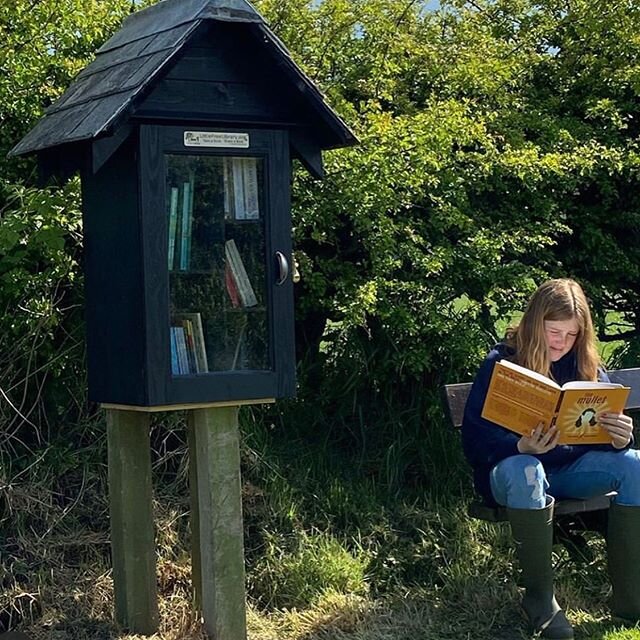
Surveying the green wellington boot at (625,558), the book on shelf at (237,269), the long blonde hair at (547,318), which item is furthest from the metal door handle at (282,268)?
the green wellington boot at (625,558)

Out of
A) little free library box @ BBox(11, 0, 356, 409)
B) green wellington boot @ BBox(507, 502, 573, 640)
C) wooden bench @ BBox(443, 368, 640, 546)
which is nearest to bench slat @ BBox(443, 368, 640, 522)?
wooden bench @ BBox(443, 368, 640, 546)

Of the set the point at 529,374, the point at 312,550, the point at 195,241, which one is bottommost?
the point at 312,550

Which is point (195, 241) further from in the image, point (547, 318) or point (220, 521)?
point (547, 318)

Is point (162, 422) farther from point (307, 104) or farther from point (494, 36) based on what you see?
point (494, 36)

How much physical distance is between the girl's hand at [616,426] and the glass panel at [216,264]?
1.37 metres

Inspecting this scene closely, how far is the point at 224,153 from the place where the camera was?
4266mm

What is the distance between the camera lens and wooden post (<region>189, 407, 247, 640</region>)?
14.3 feet

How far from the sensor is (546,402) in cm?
445

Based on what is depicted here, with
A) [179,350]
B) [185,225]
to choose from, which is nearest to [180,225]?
[185,225]

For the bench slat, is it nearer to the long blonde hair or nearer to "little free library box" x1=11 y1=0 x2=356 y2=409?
the long blonde hair

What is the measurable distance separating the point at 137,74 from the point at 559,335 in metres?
2.01

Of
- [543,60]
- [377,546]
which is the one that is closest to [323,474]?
[377,546]

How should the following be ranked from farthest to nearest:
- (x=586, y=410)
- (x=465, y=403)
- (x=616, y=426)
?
1. (x=465, y=403)
2. (x=616, y=426)
3. (x=586, y=410)

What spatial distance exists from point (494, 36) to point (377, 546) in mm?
2981
